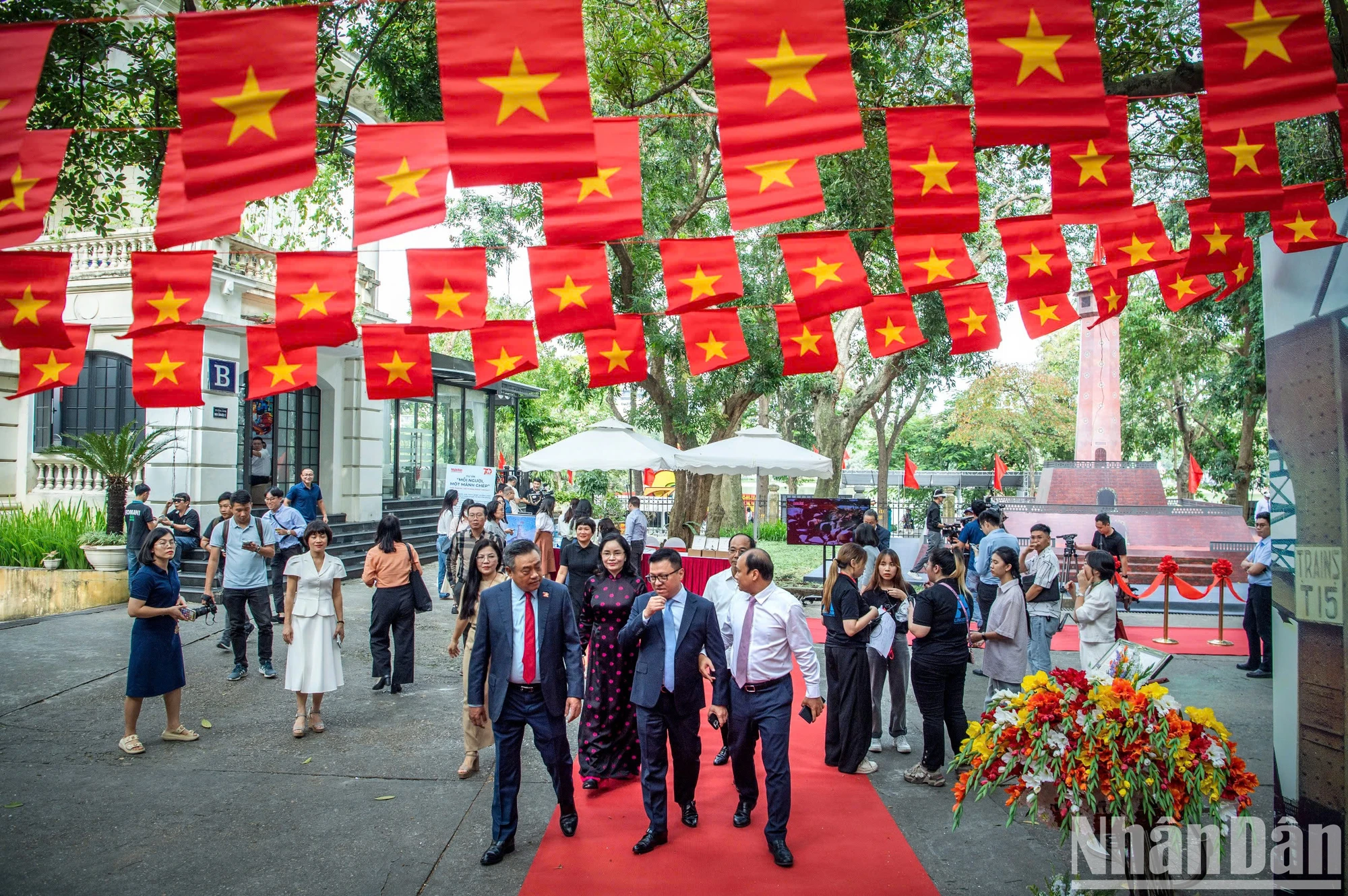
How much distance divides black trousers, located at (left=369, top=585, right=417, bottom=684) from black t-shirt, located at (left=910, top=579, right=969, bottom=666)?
4.90 meters

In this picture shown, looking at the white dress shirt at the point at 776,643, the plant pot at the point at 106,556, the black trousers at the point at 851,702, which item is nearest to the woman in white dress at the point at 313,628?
the white dress shirt at the point at 776,643

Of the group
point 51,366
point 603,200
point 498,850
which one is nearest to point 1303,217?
point 603,200

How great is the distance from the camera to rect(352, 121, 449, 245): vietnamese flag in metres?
4.85

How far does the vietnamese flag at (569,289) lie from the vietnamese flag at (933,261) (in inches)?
94.7

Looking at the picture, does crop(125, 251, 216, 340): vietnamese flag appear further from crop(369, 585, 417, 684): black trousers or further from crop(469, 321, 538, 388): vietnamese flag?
crop(369, 585, 417, 684): black trousers

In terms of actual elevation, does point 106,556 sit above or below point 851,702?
above

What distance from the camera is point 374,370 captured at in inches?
289

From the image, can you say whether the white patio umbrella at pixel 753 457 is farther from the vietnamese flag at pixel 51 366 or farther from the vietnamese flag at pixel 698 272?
the vietnamese flag at pixel 51 366

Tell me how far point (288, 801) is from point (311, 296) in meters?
3.59

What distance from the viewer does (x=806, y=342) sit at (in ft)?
26.7

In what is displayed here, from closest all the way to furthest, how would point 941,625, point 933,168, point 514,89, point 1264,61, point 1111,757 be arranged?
1. point 1111,757
2. point 514,89
3. point 1264,61
4. point 933,168
5. point 941,625

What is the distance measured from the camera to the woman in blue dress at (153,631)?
6250 mm

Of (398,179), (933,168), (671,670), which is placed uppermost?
(933,168)

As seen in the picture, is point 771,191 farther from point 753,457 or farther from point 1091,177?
point 753,457
